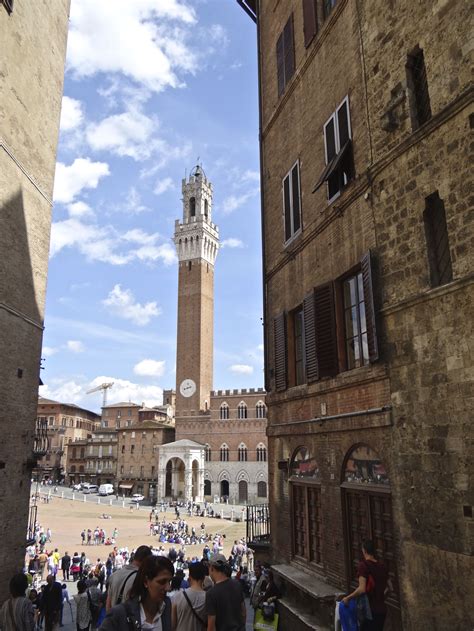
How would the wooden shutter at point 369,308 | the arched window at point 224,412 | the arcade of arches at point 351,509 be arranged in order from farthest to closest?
1. the arched window at point 224,412
2. the wooden shutter at point 369,308
3. the arcade of arches at point 351,509

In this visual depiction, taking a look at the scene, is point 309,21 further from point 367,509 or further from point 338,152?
point 367,509

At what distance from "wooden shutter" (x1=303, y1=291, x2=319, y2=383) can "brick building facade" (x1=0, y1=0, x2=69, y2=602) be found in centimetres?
761

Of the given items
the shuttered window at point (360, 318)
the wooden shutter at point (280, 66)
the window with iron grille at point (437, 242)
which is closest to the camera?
the window with iron grille at point (437, 242)

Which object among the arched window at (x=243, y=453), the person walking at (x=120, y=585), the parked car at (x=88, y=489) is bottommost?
the parked car at (x=88, y=489)

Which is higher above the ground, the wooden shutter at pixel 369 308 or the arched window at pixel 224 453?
the wooden shutter at pixel 369 308

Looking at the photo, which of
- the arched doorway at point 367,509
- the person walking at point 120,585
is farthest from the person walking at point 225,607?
the arched doorway at point 367,509

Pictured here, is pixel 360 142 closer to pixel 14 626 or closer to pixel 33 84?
pixel 14 626

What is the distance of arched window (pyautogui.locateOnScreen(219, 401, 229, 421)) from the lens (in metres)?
64.8

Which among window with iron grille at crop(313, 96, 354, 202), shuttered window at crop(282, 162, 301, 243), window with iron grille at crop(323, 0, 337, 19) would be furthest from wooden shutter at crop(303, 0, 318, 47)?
shuttered window at crop(282, 162, 301, 243)

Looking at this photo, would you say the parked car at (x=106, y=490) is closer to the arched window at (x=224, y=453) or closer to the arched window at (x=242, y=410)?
the arched window at (x=224, y=453)

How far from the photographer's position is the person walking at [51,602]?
10.8 metres

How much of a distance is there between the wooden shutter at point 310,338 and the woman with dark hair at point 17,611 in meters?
5.85

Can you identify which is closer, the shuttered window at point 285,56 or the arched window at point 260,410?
the shuttered window at point 285,56

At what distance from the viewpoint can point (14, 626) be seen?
16.7ft
